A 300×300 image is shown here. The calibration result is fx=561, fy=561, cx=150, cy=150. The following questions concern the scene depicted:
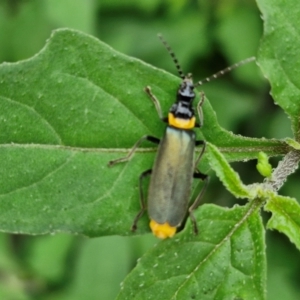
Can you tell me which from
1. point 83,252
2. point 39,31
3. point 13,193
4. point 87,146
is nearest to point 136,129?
point 87,146

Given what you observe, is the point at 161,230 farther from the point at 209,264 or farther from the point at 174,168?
the point at 174,168

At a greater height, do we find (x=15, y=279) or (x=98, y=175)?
(x=98, y=175)

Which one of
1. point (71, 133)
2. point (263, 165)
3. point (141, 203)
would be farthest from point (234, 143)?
point (71, 133)

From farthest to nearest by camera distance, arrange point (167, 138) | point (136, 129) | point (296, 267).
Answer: point (296, 267) → point (167, 138) → point (136, 129)

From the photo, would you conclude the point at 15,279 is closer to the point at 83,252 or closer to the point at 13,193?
the point at 83,252

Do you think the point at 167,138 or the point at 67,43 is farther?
the point at 167,138

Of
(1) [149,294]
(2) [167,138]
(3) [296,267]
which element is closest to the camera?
(1) [149,294]

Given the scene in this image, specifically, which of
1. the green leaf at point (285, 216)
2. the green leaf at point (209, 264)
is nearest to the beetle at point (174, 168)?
the green leaf at point (209, 264)
